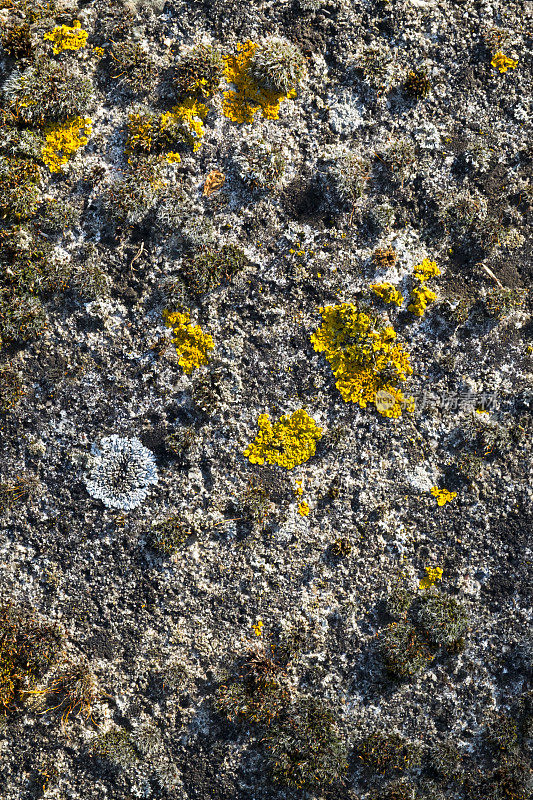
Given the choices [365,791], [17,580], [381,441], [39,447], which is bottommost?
[365,791]

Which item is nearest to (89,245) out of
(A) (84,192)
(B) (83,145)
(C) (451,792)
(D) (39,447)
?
(A) (84,192)

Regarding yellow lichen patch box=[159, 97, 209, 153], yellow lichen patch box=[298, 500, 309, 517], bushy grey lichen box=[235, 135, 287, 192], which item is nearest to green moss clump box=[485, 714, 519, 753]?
yellow lichen patch box=[298, 500, 309, 517]

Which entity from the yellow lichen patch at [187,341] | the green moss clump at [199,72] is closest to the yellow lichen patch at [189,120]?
the green moss clump at [199,72]

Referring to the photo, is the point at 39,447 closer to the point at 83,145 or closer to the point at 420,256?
the point at 83,145

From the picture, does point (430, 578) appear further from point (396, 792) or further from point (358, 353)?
point (358, 353)

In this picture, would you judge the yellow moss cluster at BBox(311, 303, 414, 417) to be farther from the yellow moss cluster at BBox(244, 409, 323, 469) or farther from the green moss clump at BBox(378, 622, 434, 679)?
the green moss clump at BBox(378, 622, 434, 679)

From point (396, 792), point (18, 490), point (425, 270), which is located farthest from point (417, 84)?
point (396, 792)
